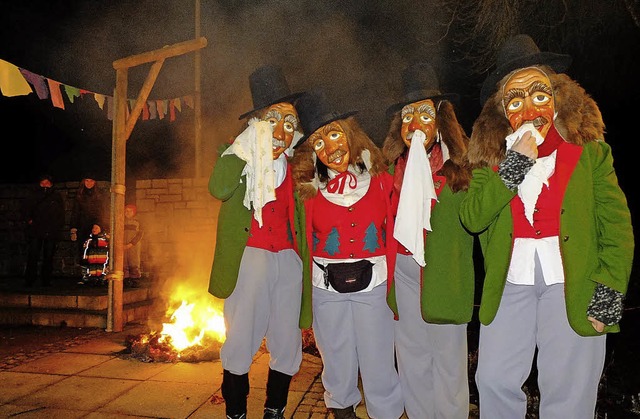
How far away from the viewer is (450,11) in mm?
6898

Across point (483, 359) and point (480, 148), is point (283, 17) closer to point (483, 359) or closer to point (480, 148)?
point (480, 148)

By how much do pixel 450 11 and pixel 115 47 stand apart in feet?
21.5

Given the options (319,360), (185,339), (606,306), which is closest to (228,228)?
(606,306)

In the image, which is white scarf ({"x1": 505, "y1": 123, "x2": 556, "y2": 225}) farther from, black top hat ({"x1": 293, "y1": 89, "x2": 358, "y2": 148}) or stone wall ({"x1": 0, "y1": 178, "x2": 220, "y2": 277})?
stone wall ({"x1": 0, "y1": 178, "x2": 220, "y2": 277})

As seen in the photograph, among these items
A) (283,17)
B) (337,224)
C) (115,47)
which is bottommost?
(337,224)

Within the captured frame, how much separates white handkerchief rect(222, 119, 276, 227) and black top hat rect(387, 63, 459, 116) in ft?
2.95

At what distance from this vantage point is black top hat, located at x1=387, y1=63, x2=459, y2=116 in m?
3.01

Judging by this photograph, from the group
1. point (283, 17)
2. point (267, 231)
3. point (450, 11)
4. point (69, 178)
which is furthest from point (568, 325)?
point (69, 178)

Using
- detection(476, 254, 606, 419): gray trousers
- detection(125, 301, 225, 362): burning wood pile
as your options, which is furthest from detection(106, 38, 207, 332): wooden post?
detection(476, 254, 606, 419): gray trousers

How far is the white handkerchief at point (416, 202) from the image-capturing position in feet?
9.23

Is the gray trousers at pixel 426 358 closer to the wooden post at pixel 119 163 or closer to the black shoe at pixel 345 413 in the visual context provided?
the black shoe at pixel 345 413

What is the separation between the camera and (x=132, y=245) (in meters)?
8.46

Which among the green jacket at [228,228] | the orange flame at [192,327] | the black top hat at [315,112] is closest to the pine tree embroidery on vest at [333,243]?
the green jacket at [228,228]

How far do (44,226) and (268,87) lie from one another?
7518 millimetres
